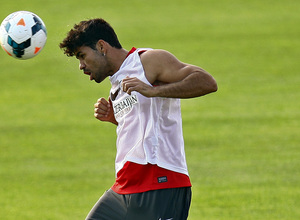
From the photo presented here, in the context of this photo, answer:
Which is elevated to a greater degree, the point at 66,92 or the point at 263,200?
the point at 66,92

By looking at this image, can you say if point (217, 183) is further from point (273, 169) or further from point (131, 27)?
point (131, 27)

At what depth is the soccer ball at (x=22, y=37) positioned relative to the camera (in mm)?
8602

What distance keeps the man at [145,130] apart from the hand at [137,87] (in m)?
0.09

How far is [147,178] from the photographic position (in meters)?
6.66

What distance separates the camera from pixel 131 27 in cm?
3241

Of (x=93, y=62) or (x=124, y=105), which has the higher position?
(x=93, y=62)

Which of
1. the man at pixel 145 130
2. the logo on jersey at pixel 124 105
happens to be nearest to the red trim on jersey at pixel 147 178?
the man at pixel 145 130

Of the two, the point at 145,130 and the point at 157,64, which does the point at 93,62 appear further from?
the point at 145,130

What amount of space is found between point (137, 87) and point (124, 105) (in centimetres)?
51

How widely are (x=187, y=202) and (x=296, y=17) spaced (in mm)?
26807

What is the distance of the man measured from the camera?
21.7 ft

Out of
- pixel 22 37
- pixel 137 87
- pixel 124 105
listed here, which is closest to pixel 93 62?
pixel 124 105

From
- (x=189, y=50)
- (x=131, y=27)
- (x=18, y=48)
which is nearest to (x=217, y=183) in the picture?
(x=18, y=48)

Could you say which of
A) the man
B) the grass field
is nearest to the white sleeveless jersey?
the man
